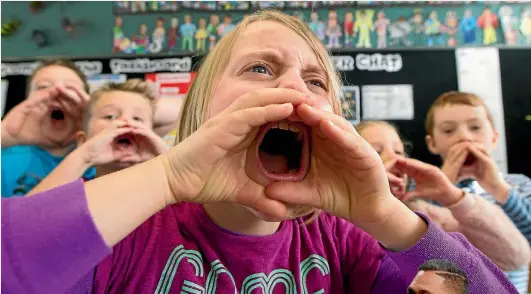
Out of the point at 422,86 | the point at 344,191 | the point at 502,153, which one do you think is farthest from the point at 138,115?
the point at 502,153

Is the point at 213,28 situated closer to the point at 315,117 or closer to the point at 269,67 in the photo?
the point at 269,67

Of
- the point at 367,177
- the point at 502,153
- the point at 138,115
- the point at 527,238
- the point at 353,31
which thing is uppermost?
the point at 353,31

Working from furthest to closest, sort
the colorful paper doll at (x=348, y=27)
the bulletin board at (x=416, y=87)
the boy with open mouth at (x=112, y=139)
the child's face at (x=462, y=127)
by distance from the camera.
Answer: the colorful paper doll at (x=348, y=27)
the bulletin board at (x=416, y=87)
the child's face at (x=462, y=127)
the boy with open mouth at (x=112, y=139)

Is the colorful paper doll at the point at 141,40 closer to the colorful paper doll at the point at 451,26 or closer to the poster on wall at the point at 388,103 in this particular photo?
the poster on wall at the point at 388,103

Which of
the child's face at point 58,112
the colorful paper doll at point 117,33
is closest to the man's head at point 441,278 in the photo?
the child's face at point 58,112

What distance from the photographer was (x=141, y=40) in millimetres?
1978

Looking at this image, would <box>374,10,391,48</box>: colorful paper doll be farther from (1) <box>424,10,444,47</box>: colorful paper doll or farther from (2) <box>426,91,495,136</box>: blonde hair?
(2) <box>426,91,495,136</box>: blonde hair

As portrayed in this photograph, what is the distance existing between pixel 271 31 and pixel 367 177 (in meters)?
0.27

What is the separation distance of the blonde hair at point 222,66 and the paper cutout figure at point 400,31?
4.17 feet

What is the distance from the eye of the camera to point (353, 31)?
1927 mm

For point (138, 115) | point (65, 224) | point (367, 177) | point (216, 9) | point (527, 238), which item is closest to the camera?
point (65, 224)

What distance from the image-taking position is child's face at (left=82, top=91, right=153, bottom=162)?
1226 mm

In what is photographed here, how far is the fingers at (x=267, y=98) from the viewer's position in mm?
494

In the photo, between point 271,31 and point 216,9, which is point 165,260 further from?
point 216,9
